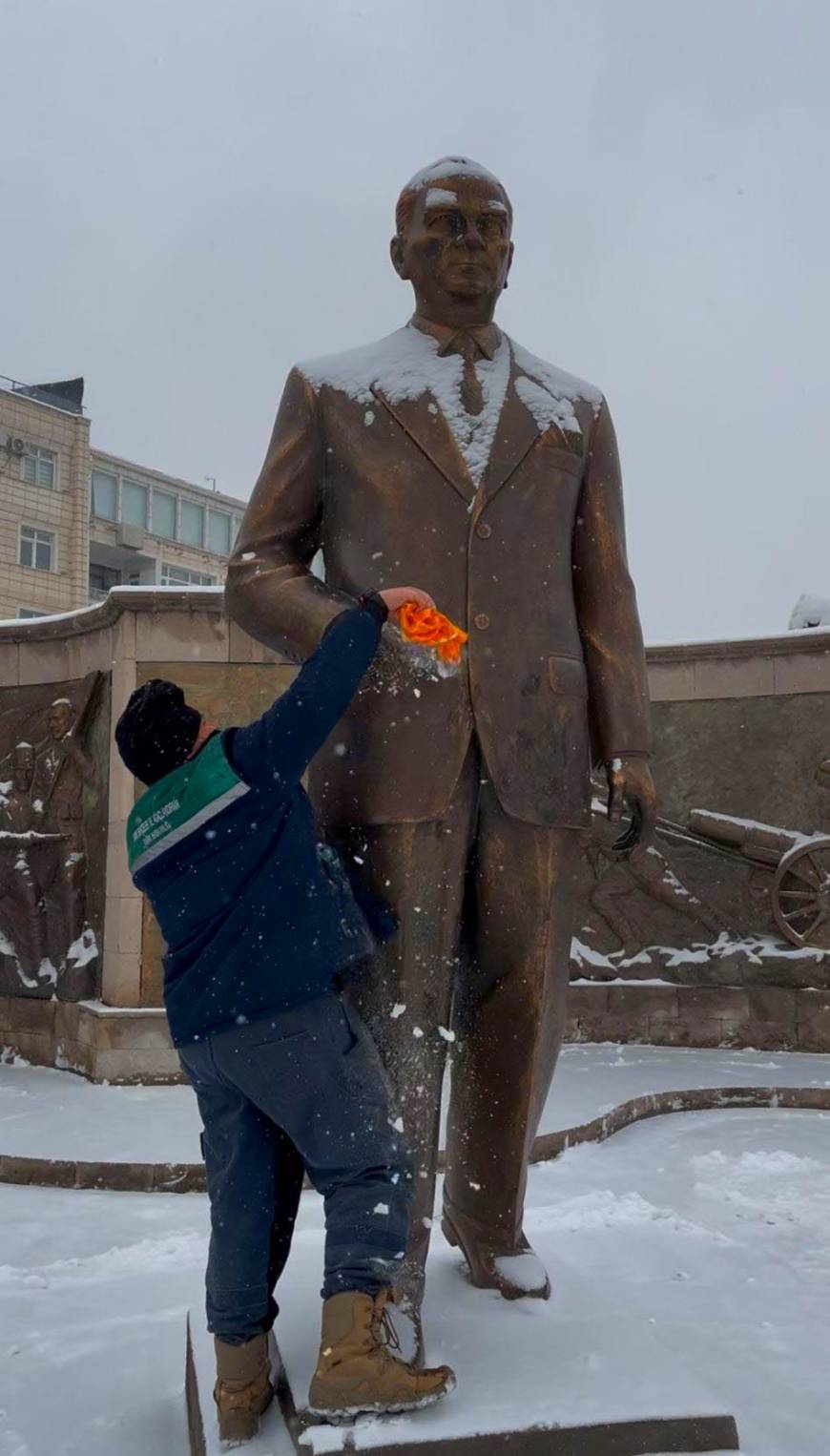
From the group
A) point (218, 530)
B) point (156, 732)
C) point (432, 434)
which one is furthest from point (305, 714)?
point (218, 530)

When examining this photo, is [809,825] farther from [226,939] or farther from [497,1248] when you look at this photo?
[226,939]

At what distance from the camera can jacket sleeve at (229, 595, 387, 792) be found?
201cm

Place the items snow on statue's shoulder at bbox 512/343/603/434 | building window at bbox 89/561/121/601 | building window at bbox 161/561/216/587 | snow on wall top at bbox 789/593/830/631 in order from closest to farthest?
snow on statue's shoulder at bbox 512/343/603/434, snow on wall top at bbox 789/593/830/631, building window at bbox 89/561/121/601, building window at bbox 161/561/216/587

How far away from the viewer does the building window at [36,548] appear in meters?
31.0

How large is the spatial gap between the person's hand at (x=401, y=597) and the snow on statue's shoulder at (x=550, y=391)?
58 cm

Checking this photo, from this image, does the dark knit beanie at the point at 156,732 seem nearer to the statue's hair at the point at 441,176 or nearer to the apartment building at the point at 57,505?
the statue's hair at the point at 441,176

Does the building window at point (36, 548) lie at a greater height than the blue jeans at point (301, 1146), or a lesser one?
greater

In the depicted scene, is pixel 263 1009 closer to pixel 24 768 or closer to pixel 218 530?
pixel 24 768

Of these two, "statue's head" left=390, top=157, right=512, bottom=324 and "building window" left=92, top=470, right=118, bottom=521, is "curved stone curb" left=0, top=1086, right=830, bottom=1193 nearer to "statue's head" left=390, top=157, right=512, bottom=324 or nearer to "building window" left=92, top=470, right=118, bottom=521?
"statue's head" left=390, top=157, right=512, bottom=324

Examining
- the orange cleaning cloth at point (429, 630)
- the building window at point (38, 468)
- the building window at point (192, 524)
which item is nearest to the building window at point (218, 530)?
the building window at point (192, 524)

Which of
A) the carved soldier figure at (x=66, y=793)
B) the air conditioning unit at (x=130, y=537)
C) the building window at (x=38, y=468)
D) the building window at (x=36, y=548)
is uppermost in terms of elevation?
the building window at (x=38, y=468)

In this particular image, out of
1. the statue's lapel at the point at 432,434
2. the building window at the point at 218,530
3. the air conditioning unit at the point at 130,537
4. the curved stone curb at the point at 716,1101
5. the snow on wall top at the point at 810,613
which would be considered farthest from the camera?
the building window at the point at 218,530

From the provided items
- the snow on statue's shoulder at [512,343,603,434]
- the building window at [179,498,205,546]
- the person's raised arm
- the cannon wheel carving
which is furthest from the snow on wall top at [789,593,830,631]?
the building window at [179,498,205,546]

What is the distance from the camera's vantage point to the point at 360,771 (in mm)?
2336
